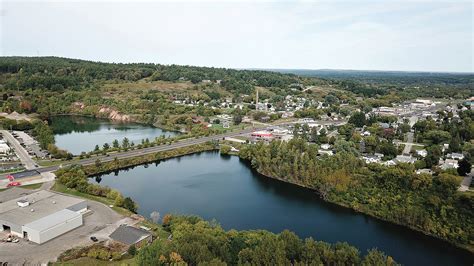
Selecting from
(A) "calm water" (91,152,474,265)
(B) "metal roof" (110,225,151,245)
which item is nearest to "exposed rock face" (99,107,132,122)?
(A) "calm water" (91,152,474,265)

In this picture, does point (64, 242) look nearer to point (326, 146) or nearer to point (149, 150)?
point (149, 150)

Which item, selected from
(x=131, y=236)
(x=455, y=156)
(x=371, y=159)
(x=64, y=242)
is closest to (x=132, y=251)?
(x=131, y=236)

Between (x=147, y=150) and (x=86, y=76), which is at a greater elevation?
(x=86, y=76)

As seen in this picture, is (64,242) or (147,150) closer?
(64,242)

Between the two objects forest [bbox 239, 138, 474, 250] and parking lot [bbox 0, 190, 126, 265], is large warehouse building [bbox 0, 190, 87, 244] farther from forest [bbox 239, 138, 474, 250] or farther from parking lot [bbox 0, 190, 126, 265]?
forest [bbox 239, 138, 474, 250]

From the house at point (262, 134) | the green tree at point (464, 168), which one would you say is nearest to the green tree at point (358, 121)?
the house at point (262, 134)

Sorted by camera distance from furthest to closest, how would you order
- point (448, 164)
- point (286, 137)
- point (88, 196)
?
point (286, 137)
point (448, 164)
point (88, 196)

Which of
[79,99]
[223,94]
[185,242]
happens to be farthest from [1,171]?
[223,94]
